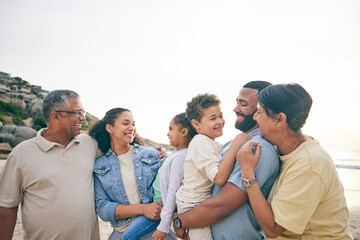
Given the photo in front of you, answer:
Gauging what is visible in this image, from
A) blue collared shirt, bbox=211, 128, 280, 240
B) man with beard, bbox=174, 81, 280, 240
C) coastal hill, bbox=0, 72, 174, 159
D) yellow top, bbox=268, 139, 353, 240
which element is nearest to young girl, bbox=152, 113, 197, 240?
man with beard, bbox=174, 81, 280, 240

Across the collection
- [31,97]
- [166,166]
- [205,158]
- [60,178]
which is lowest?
[31,97]

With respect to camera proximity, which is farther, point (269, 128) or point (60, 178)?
point (60, 178)

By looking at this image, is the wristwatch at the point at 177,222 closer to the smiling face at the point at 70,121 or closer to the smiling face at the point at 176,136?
the smiling face at the point at 176,136

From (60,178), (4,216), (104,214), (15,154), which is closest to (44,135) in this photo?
(15,154)

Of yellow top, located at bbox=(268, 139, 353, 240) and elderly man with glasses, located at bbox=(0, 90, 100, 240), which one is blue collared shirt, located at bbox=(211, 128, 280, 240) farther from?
elderly man with glasses, located at bbox=(0, 90, 100, 240)

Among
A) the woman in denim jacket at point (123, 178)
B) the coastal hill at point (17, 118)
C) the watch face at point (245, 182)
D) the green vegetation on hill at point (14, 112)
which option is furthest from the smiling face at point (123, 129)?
the green vegetation on hill at point (14, 112)

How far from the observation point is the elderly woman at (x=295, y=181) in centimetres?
224

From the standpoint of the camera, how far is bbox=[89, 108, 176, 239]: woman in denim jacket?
3.42m

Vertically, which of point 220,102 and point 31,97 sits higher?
point 220,102

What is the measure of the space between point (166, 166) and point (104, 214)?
103cm

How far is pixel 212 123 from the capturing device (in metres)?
3.19

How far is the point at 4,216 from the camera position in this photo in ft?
10.6

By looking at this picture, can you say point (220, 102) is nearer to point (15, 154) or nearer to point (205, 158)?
point (205, 158)

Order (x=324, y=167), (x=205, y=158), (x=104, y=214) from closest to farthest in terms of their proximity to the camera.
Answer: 1. (x=324, y=167)
2. (x=205, y=158)
3. (x=104, y=214)
